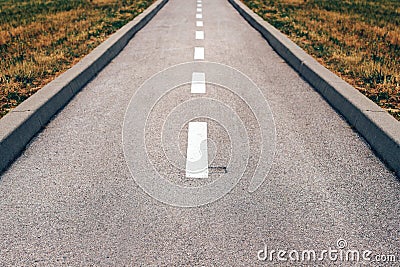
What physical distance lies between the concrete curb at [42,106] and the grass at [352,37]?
13.9ft

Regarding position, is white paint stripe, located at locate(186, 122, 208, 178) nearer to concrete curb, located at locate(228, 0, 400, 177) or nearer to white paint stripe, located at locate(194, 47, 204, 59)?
concrete curb, located at locate(228, 0, 400, 177)

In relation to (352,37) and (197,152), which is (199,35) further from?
(197,152)

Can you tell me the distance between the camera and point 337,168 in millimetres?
3350

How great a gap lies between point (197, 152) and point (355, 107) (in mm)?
2105

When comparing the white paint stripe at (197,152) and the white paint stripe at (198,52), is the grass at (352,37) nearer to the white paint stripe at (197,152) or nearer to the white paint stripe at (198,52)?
the white paint stripe at (198,52)

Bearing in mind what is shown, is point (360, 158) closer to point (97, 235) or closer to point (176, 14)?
point (97, 235)

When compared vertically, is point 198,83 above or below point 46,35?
below

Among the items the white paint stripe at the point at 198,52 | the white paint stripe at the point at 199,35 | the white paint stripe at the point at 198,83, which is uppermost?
the white paint stripe at the point at 199,35

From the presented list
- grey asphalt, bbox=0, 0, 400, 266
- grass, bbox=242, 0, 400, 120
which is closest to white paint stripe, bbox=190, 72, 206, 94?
grey asphalt, bbox=0, 0, 400, 266

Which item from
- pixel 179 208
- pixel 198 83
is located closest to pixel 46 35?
pixel 198 83

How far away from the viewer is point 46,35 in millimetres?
8750

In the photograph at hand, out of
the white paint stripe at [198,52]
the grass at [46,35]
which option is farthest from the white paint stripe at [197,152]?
the white paint stripe at [198,52]

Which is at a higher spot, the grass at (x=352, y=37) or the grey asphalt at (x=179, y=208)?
the grass at (x=352, y=37)

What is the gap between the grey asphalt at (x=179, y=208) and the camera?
2420 mm
